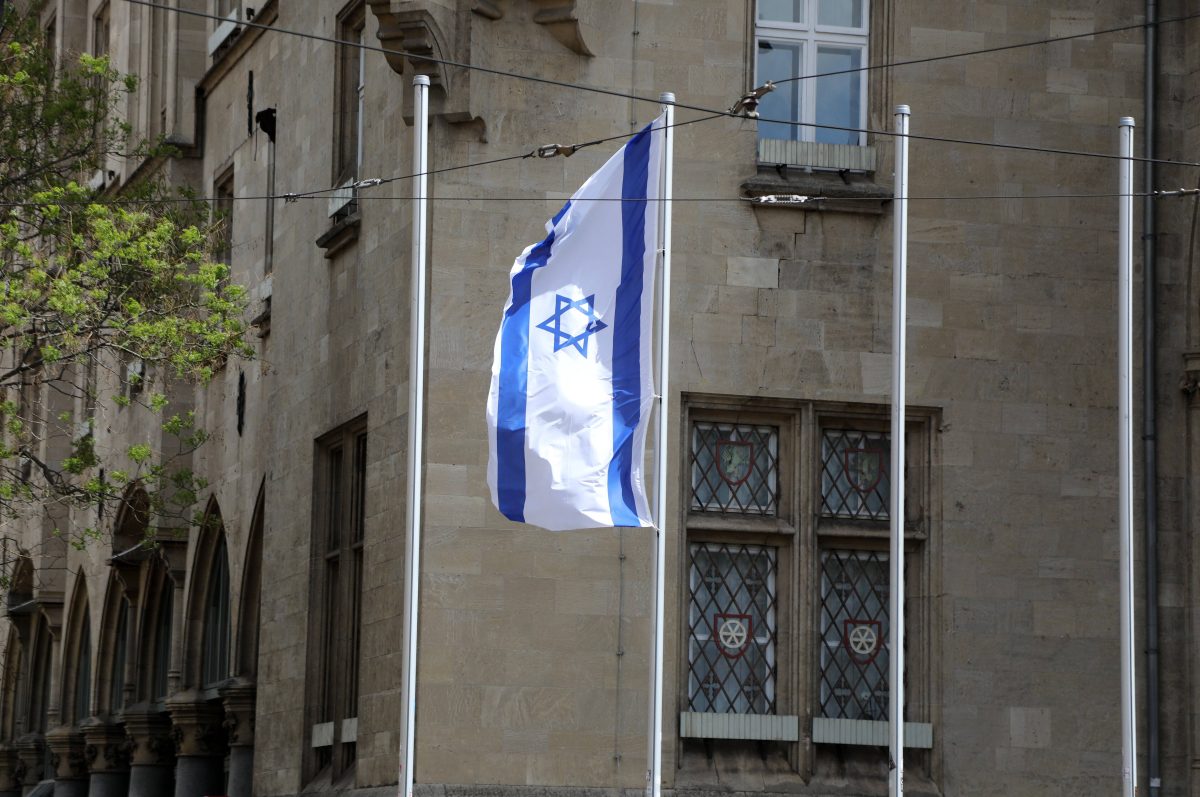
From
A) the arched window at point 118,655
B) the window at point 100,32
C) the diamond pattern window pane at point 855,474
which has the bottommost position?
the arched window at point 118,655

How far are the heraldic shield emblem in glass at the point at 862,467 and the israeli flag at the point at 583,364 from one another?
14.7 ft

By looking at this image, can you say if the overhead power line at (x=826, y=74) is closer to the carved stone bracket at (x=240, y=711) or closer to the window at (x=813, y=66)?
the window at (x=813, y=66)

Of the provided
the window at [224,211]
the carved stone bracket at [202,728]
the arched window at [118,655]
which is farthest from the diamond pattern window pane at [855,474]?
the arched window at [118,655]

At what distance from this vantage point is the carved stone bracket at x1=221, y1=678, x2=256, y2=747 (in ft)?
90.7

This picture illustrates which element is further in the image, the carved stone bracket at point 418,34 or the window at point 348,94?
the window at point 348,94

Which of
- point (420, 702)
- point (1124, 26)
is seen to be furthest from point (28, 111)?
point (1124, 26)

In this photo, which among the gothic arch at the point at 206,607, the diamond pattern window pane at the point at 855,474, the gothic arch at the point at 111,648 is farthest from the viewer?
the gothic arch at the point at 111,648

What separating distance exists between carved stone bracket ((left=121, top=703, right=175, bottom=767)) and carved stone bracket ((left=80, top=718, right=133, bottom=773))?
4.89ft

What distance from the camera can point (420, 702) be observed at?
20.5m

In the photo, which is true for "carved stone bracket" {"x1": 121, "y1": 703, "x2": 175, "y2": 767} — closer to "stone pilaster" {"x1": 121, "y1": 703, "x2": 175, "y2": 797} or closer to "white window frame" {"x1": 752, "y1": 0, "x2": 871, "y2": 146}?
"stone pilaster" {"x1": 121, "y1": 703, "x2": 175, "y2": 797}

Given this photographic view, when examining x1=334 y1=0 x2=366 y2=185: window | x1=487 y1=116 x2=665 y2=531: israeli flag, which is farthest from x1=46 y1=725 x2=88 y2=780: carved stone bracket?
x1=487 y1=116 x2=665 y2=531: israeli flag

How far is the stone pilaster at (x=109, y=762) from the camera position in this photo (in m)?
35.6

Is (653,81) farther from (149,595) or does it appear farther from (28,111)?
(149,595)

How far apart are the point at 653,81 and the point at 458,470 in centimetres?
389
